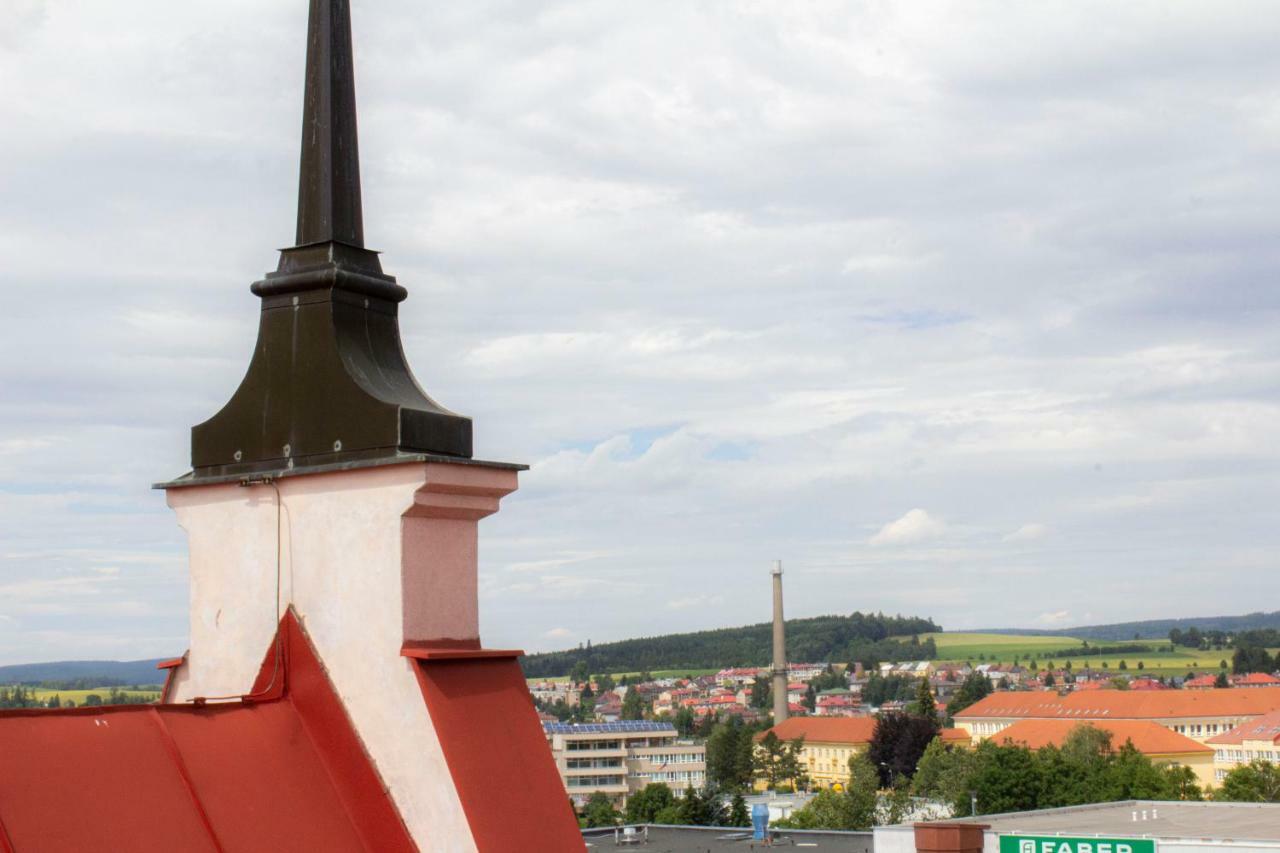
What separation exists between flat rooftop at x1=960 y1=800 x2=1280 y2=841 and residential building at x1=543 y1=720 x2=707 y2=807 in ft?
286

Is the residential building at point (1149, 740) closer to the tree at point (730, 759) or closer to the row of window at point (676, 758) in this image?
the tree at point (730, 759)

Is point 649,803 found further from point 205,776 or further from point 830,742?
point 205,776

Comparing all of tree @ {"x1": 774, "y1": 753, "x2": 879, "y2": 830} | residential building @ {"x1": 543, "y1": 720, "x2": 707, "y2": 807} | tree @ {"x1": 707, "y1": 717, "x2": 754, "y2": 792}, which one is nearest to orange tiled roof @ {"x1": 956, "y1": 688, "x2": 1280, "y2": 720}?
tree @ {"x1": 707, "y1": 717, "x2": 754, "y2": 792}

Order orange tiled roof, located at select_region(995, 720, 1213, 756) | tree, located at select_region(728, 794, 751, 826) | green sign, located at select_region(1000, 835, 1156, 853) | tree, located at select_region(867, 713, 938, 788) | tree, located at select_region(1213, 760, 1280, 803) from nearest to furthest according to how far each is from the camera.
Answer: green sign, located at select_region(1000, 835, 1156, 853)
tree, located at select_region(1213, 760, 1280, 803)
tree, located at select_region(728, 794, 751, 826)
tree, located at select_region(867, 713, 938, 788)
orange tiled roof, located at select_region(995, 720, 1213, 756)

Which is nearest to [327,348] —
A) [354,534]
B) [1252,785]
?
[354,534]

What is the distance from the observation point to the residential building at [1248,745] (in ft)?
509

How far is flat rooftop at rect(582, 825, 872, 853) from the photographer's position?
179 feet

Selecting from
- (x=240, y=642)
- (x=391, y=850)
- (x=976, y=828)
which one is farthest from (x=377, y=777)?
(x=976, y=828)

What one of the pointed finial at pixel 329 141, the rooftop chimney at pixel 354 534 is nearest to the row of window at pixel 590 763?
the rooftop chimney at pixel 354 534

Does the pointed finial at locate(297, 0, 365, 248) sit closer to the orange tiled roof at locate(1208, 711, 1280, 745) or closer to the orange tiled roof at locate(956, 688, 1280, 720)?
the orange tiled roof at locate(1208, 711, 1280, 745)

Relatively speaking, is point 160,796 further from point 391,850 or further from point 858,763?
point 858,763

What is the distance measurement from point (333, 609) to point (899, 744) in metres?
133

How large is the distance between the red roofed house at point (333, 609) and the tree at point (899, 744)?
13012 cm

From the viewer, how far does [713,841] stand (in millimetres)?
57094
